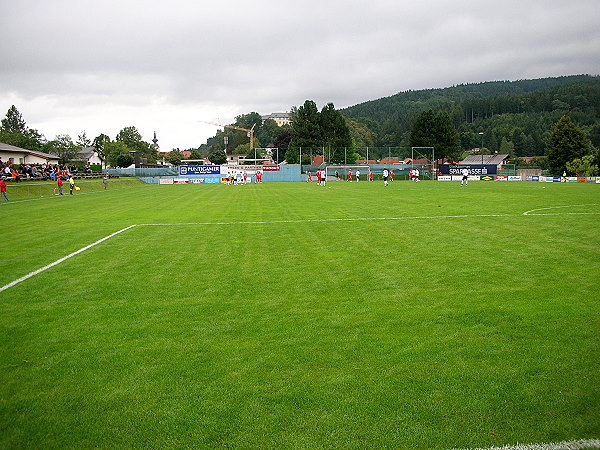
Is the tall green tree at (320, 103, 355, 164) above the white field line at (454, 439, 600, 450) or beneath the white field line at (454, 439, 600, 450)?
above

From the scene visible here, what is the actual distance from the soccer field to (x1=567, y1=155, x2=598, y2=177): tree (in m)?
62.8

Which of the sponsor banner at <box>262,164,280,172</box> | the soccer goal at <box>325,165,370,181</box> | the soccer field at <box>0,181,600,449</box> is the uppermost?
the sponsor banner at <box>262,164,280,172</box>

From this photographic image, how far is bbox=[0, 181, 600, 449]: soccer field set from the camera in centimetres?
331

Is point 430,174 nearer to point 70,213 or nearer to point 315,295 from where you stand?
point 70,213

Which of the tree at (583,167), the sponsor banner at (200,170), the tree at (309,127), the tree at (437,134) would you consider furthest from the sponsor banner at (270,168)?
the tree at (583,167)

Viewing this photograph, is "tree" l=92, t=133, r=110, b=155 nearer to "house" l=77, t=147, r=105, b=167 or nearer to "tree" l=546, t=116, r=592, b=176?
"house" l=77, t=147, r=105, b=167

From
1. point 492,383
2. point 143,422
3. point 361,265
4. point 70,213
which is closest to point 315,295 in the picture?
point 361,265

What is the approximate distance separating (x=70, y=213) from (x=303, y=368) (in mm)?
19594

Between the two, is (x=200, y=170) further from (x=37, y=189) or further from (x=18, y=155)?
(x=37, y=189)

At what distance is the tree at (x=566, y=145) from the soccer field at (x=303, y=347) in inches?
2779

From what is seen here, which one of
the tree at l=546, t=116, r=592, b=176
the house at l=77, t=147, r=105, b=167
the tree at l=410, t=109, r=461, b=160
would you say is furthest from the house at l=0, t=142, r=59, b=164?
the tree at l=546, t=116, r=592, b=176

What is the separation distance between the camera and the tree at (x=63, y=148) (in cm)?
7969

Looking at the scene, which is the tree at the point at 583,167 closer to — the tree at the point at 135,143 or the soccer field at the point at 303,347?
the soccer field at the point at 303,347

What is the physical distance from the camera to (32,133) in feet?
268
